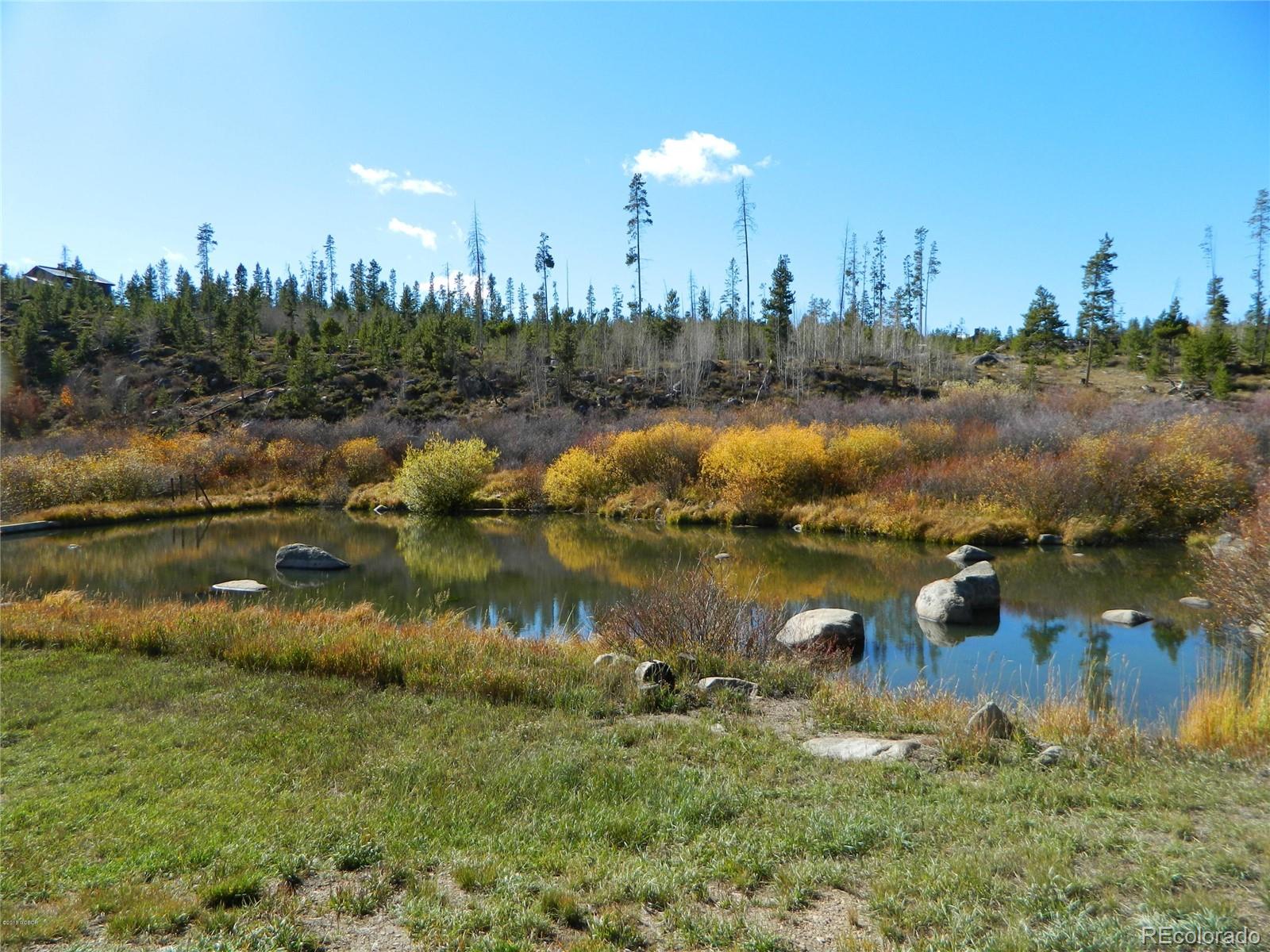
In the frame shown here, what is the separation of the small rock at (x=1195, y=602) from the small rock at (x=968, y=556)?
5.74 metres

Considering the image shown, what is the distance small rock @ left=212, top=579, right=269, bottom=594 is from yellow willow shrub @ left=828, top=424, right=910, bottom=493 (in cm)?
2329

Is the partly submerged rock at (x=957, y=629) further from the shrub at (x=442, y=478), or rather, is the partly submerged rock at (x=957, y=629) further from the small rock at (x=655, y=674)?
the shrub at (x=442, y=478)

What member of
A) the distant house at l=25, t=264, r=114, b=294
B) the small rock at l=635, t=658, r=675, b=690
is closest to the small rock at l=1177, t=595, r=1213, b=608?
the small rock at l=635, t=658, r=675, b=690

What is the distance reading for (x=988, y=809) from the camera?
5125 mm

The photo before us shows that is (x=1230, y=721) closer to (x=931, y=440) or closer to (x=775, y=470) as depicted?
(x=775, y=470)

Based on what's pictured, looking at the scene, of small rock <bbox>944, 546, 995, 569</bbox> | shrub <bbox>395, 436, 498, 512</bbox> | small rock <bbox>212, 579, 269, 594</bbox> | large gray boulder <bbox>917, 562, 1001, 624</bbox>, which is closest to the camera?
large gray boulder <bbox>917, 562, 1001, 624</bbox>

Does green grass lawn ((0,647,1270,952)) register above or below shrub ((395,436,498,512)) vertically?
below

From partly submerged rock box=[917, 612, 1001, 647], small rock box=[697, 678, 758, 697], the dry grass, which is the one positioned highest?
the dry grass

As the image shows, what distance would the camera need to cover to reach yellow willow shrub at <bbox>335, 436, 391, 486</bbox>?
4397 centimetres

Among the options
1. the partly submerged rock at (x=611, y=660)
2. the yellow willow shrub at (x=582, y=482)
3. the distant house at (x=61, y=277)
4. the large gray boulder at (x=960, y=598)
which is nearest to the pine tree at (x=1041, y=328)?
the yellow willow shrub at (x=582, y=482)

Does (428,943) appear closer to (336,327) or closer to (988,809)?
(988,809)

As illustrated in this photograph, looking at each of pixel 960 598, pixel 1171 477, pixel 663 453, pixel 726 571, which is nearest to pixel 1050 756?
pixel 726 571

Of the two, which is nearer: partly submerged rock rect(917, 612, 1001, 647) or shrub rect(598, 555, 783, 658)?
shrub rect(598, 555, 783, 658)

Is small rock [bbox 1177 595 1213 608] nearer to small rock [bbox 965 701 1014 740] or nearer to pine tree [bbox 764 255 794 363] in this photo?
small rock [bbox 965 701 1014 740]
